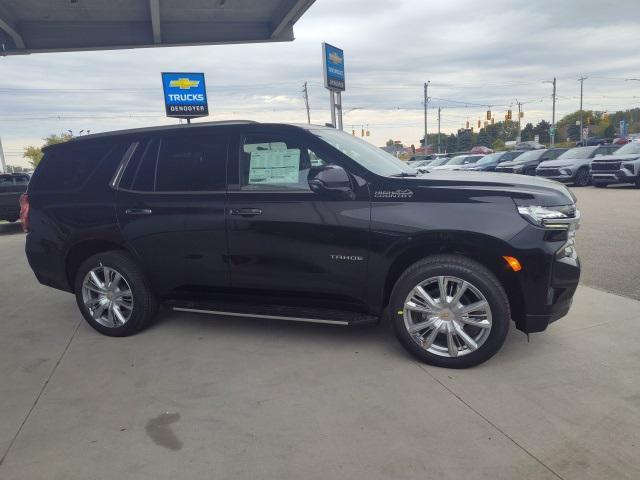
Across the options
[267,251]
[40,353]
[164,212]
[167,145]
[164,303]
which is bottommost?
[40,353]

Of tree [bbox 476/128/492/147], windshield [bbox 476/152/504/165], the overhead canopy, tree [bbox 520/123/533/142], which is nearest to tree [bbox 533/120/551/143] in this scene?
tree [bbox 520/123/533/142]

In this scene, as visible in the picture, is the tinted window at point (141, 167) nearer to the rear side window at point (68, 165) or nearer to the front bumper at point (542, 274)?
the rear side window at point (68, 165)

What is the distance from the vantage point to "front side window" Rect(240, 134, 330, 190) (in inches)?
147

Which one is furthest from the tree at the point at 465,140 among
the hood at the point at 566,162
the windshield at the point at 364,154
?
the windshield at the point at 364,154

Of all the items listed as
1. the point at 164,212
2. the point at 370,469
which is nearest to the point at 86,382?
the point at 164,212

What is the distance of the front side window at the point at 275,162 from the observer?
12.3 ft

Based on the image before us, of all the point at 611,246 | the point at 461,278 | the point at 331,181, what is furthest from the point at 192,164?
the point at 611,246

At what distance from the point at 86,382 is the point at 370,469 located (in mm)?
2273

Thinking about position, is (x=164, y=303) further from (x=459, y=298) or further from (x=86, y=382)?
(x=459, y=298)

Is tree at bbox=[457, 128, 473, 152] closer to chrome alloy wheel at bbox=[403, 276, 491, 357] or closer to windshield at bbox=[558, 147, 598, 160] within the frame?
windshield at bbox=[558, 147, 598, 160]

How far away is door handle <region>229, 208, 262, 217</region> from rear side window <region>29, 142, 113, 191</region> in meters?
1.47

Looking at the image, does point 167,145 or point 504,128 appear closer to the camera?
point 167,145

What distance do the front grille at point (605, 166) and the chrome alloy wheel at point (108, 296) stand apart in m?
16.5

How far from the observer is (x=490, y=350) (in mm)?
3338
